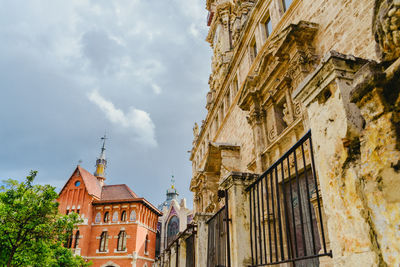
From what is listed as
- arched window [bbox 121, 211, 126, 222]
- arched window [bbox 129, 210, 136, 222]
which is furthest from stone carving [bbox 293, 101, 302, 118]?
arched window [bbox 121, 211, 126, 222]

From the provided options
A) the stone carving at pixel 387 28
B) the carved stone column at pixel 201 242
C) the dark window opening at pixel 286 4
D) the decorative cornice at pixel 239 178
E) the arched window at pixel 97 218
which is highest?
the dark window opening at pixel 286 4

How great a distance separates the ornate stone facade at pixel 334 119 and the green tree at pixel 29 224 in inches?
475

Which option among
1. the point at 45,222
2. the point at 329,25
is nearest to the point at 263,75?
the point at 329,25

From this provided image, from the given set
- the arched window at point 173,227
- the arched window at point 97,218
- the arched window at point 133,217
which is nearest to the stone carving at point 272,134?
the arched window at point 133,217

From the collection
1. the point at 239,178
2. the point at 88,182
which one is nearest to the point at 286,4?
the point at 239,178

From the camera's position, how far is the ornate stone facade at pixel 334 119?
1541 millimetres

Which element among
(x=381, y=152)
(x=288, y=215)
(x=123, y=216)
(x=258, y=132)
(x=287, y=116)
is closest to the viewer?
(x=381, y=152)

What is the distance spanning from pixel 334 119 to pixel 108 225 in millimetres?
32573

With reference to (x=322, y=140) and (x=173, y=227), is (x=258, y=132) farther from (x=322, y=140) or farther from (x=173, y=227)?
(x=173, y=227)

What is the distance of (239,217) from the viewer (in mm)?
3875

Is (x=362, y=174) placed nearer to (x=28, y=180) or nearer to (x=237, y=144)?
(x=237, y=144)

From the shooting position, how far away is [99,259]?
29.0 metres

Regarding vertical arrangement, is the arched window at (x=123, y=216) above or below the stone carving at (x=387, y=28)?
above

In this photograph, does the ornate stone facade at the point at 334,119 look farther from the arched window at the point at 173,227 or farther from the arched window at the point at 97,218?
the arched window at the point at 173,227
